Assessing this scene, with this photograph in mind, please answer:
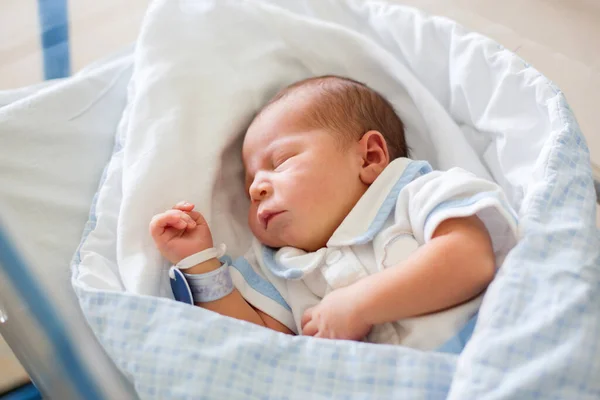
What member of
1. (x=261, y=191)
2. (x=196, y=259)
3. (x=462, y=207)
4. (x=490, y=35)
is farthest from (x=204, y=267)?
(x=490, y=35)

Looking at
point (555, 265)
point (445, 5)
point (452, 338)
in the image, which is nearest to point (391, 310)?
point (452, 338)

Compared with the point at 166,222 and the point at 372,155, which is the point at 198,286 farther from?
the point at 372,155

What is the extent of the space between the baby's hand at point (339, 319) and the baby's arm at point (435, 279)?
0.04ft

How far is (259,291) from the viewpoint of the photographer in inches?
34.5

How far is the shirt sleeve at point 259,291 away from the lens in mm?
862

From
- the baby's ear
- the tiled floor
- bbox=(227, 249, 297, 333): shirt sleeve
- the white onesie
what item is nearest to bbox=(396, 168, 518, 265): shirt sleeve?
the white onesie

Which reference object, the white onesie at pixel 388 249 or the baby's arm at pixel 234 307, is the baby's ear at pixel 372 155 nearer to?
the white onesie at pixel 388 249

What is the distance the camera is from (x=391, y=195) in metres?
0.84

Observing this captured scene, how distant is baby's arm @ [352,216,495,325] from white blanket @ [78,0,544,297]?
227 mm

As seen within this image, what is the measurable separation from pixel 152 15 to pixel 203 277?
0.50 metres

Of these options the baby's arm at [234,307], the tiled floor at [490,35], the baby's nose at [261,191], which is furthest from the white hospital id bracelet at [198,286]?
the tiled floor at [490,35]

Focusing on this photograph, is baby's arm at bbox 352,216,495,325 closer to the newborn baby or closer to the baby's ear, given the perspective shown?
the newborn baby

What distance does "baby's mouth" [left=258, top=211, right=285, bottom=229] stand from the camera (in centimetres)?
85

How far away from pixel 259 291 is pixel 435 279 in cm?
29
